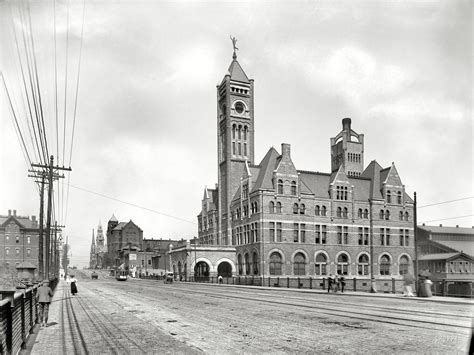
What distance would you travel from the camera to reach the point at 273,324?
1530 cm

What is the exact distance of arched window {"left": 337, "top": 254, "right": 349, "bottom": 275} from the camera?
208 feet

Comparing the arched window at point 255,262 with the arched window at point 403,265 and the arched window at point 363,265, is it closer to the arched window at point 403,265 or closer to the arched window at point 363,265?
the arched window at point 363,265

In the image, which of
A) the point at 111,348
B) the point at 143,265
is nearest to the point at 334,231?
the point at 111,348

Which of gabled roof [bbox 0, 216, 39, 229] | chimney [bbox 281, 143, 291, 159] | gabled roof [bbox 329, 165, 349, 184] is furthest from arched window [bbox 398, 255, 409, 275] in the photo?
gabled roof [bbox 0, 216, 39, 229]

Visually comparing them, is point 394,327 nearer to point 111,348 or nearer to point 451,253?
point 111,348

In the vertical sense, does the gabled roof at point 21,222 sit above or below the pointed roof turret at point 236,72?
below

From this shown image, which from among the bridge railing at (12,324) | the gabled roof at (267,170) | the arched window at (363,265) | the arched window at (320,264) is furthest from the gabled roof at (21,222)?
the bridge railing at (12,324)

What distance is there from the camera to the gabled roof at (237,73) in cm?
7356

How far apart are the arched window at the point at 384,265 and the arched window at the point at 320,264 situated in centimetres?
979

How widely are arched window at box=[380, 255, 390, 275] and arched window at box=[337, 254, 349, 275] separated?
19.5 ft

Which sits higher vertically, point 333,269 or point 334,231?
point 334,231

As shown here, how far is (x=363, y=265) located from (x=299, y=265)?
1147cm

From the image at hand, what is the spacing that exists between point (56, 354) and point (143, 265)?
128 meters

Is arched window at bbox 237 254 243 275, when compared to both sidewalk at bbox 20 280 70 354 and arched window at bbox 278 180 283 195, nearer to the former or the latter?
arched window at bbox 278 180 283 195
